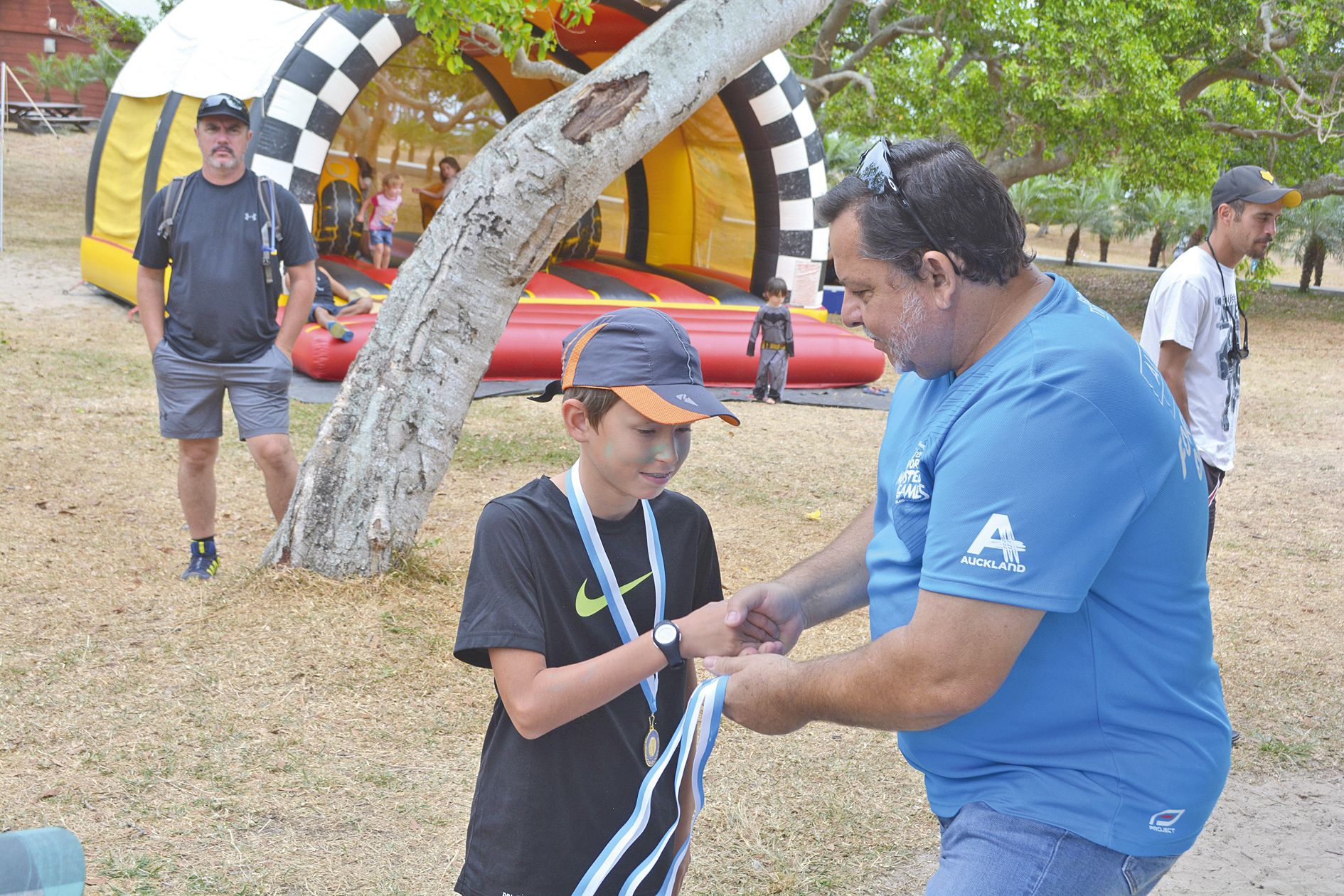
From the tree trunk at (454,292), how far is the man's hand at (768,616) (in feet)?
10.5

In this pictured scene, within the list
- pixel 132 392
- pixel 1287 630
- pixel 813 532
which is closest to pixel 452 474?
pixel 813 532

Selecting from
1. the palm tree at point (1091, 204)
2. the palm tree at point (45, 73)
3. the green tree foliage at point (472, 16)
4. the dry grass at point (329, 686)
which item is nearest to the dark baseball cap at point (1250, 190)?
the dry grass at point (329, 686)

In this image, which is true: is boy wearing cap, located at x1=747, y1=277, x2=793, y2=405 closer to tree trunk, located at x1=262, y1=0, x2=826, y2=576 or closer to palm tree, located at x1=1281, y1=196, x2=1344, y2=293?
tree trunk, located at x1=262, y1=0, x2=826, y2=576

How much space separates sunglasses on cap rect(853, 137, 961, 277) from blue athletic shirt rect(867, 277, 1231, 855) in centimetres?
19

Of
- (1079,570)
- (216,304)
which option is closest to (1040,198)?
(216,304)

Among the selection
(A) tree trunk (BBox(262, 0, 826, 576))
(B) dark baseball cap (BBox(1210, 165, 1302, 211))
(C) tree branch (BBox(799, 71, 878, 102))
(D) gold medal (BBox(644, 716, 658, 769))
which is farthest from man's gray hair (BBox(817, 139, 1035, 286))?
(C) tree branch (BBox(799, 71, 878, 102))

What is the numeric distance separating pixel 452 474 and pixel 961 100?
10.9 metres

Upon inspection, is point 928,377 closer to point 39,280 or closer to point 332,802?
point 332,802

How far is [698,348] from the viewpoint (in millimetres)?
11680

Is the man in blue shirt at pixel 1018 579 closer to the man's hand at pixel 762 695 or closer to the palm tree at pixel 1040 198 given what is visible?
the man's hand at pixel 762 695

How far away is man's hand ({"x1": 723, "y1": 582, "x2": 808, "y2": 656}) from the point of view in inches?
79.5

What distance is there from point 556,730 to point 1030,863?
781 mm

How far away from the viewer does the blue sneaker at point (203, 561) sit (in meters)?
5.23

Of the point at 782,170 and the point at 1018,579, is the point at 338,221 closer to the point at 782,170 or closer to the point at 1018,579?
the point at 782,170
